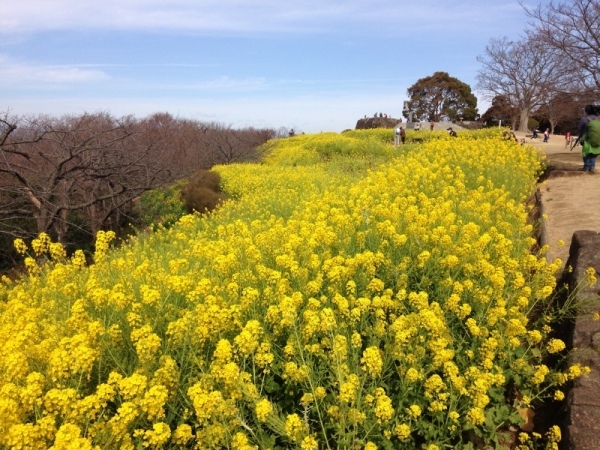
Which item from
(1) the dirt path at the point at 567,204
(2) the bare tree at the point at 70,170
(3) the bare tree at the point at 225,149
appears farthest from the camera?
(3) the bare tree at the point at 225,149

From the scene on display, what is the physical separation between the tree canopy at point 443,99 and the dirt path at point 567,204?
42.5 meters

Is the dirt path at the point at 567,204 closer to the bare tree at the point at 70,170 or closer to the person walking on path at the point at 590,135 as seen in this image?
the person walking on path at the point at 590,135

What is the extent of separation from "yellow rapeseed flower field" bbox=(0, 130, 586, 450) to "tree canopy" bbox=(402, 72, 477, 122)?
49535 millimetres

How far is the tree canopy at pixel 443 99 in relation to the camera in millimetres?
50844

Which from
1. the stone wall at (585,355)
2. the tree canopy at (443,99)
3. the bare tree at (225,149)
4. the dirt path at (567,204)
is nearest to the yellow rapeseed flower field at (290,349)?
the stone wall at (585,355)

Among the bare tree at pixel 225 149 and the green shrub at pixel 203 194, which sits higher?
the bare tree at pixel 225 149

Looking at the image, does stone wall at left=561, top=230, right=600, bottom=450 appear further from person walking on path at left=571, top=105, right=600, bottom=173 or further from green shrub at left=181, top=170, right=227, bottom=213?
green shrub at left=181, top=170, right=227, bottom=213

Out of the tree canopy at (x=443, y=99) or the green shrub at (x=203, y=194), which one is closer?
the green shrub at (x=203, y=194)

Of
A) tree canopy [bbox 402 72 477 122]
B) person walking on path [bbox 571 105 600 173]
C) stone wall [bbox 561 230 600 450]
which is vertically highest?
tree canopy [bbox 402 72 477 122]

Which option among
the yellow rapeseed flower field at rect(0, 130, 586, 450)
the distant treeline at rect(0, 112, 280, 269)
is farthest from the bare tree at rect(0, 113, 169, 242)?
the yellow rapeseed flower field at rect(0, 130, 586, 450)

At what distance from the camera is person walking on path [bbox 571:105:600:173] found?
9.20 m

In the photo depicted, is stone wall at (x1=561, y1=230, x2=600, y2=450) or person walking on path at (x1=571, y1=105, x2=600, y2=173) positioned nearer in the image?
stone wall at (x1=561, y1=230, x2=600, y2=450)

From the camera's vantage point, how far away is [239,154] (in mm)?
24703

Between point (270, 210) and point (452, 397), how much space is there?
544 centimetres
